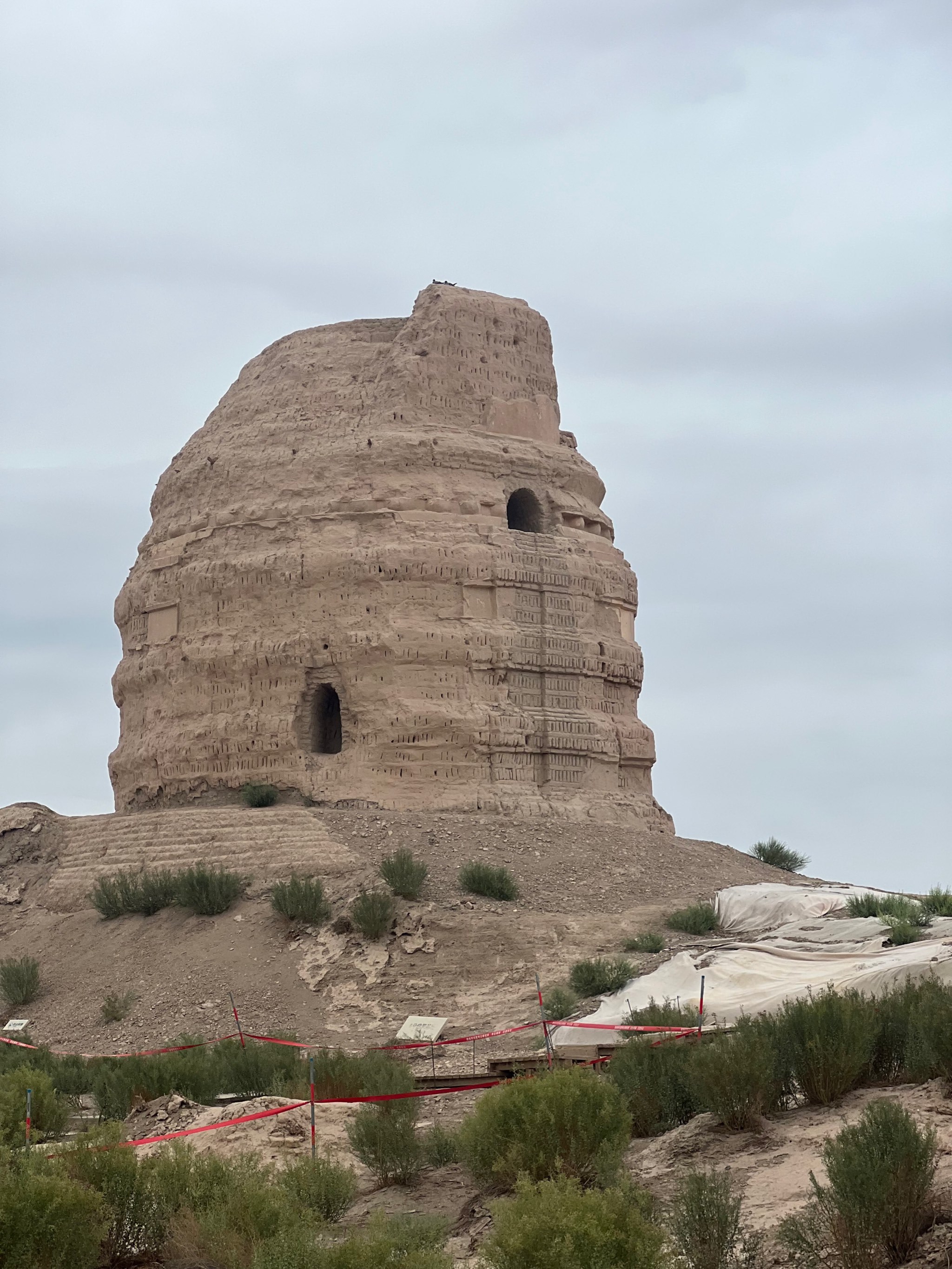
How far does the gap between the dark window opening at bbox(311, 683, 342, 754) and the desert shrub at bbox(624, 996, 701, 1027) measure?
946 cm

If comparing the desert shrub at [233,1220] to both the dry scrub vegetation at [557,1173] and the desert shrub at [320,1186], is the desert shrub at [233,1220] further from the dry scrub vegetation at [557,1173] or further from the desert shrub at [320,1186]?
the desert shrub at [320,1186]

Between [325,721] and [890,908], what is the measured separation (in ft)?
28.8

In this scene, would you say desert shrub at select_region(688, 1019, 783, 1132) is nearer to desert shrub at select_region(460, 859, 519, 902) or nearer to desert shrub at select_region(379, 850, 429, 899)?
desert shrub at select_region(379, 850, 429, 899)

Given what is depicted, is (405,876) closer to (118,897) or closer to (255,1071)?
(118,897)

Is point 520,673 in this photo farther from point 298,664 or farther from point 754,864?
point 754,864

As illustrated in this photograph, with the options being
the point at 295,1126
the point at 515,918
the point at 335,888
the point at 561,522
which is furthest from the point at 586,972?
the point at 561,522

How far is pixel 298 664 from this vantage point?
22672 mm

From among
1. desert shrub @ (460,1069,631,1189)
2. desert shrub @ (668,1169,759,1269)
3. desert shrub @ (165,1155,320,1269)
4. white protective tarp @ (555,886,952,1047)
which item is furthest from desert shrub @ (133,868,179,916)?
desert shrub @ (668,1169,759,1269)

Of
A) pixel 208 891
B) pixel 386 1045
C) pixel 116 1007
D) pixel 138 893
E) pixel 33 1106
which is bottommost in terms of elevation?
pixel 33 1106

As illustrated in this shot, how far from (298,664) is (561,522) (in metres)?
4.91

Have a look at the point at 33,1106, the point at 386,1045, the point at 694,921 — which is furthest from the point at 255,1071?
the point at 694,921

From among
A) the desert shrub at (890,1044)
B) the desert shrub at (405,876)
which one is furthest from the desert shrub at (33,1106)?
the desert shrub at (405,876)

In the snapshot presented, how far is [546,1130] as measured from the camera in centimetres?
959

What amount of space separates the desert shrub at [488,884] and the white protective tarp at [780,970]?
3055 millimetres
